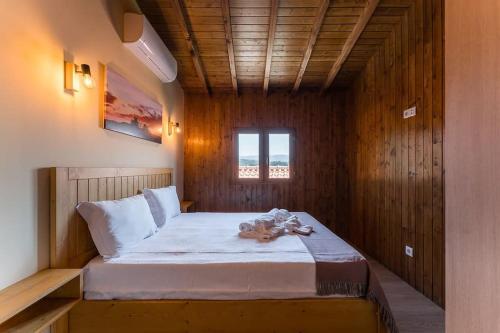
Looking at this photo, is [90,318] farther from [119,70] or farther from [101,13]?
[101,13]

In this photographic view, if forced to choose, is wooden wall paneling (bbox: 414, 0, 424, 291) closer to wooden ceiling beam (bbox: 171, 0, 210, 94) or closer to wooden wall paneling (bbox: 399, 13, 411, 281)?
wooden wall paneling (bbox: 399, 13, 411, 281)

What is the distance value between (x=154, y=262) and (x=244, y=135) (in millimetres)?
3261

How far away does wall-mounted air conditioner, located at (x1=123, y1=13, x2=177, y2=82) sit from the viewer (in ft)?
7.98

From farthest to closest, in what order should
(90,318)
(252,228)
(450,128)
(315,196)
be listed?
(315,196)
(252,228)
(90,318)
(450,128)

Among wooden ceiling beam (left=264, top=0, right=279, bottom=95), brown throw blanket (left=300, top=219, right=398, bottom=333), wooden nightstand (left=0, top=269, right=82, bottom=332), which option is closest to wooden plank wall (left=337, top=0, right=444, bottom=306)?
brown throw blanket (left=300, top=219, right=398, bottom=333)

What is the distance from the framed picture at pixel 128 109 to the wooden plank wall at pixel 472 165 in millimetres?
2205

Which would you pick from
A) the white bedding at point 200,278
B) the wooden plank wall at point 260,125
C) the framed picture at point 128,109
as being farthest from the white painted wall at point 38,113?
the wooden plank wall at point 260,125

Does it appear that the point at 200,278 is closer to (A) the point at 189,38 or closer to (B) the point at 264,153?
(A) the point at 189,38

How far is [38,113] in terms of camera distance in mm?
1509

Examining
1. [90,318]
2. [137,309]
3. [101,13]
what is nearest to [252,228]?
[137,309]

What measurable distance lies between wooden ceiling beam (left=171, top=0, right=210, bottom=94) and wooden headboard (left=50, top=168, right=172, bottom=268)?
162 centimetres

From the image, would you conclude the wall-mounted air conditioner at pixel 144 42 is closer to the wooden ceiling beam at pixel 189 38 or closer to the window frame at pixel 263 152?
the wooden ceiling beam at pixel 189 38

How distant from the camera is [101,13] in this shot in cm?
211

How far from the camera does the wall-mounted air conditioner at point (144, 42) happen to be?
7.98ft
